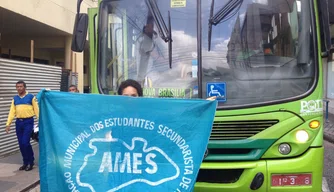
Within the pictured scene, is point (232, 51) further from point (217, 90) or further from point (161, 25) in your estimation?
point (161, 25)

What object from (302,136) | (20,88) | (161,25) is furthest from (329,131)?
(161,25)

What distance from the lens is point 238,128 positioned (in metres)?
3.79

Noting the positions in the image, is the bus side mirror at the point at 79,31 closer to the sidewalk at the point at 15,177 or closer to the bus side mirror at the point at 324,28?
the bus side mirror at the point at 324,28

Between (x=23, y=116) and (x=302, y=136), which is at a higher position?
(x=23, y=116)

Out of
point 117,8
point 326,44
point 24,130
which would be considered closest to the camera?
point 326,44

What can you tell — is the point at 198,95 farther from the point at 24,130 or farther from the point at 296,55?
the point at 24,130

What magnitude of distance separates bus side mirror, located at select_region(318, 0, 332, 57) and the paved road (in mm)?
2814

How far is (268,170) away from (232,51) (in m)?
1.33

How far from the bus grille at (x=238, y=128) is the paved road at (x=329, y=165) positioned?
2.85m

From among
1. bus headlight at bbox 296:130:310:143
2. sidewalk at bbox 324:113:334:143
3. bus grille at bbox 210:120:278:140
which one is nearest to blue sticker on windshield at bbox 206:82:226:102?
bus grille at bbox 210:120:278:140

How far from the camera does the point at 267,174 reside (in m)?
3.73

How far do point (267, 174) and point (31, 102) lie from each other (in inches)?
205

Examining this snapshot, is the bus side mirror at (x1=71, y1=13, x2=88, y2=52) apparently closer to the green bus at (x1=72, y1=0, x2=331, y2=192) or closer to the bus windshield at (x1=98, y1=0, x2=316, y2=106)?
the green bus at (x1=72, y1=0, x2=331, y2=192)

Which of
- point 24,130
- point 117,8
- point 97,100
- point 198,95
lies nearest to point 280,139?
point 198,95
